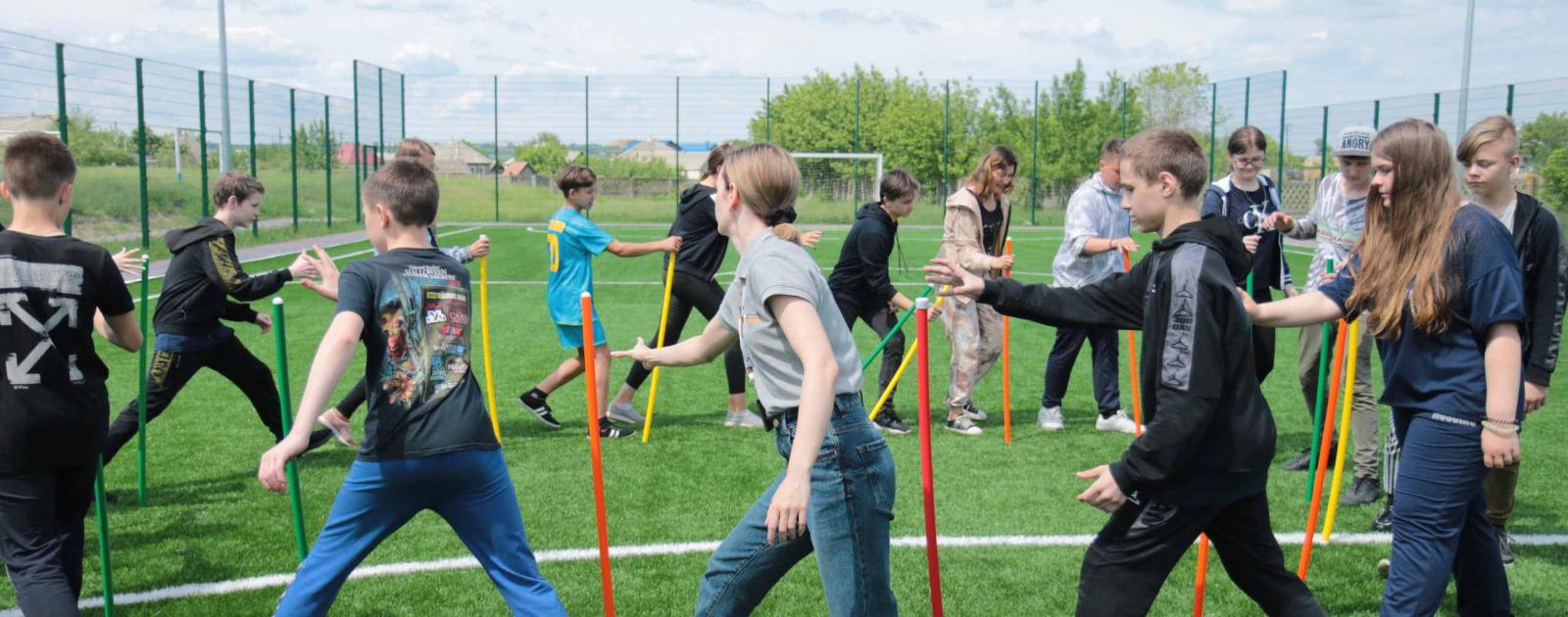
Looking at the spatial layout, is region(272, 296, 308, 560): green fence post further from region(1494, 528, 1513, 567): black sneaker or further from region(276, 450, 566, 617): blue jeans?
region(1494, 528, 1513, 567): black sneaker

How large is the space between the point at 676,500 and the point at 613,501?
0.34 metres

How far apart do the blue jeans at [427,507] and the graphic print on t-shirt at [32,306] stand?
45.0 inches

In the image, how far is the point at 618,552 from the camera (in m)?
5.23

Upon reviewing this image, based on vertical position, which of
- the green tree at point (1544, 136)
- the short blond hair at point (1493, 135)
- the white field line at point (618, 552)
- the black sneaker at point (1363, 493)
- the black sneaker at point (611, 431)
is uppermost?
the green tree at point (1544, 136)

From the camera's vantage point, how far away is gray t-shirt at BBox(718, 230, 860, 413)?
2.93m

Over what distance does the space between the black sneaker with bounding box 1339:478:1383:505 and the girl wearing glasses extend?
104cm

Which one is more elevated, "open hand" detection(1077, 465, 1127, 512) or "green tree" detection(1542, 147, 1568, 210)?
"green tree" detection(1542, 147, 1568, 210)

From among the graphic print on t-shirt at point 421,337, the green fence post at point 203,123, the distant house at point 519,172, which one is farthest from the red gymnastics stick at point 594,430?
the distant house at point 519,172

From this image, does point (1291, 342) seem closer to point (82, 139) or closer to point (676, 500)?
point (676, 500)

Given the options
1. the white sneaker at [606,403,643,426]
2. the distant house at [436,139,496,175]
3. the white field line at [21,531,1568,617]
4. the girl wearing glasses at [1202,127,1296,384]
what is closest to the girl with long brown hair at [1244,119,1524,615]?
the white field line at [21,531,1568,617]

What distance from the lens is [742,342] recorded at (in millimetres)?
3105

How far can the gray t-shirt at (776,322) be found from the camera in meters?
2.93

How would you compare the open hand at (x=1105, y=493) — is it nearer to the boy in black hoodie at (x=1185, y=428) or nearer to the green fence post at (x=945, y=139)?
the boy in black hoodie at (x=1185, y=428)

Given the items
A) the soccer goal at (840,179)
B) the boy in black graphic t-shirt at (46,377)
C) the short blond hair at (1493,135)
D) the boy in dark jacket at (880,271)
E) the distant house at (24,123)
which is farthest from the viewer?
the soccer goal at (840,179)
